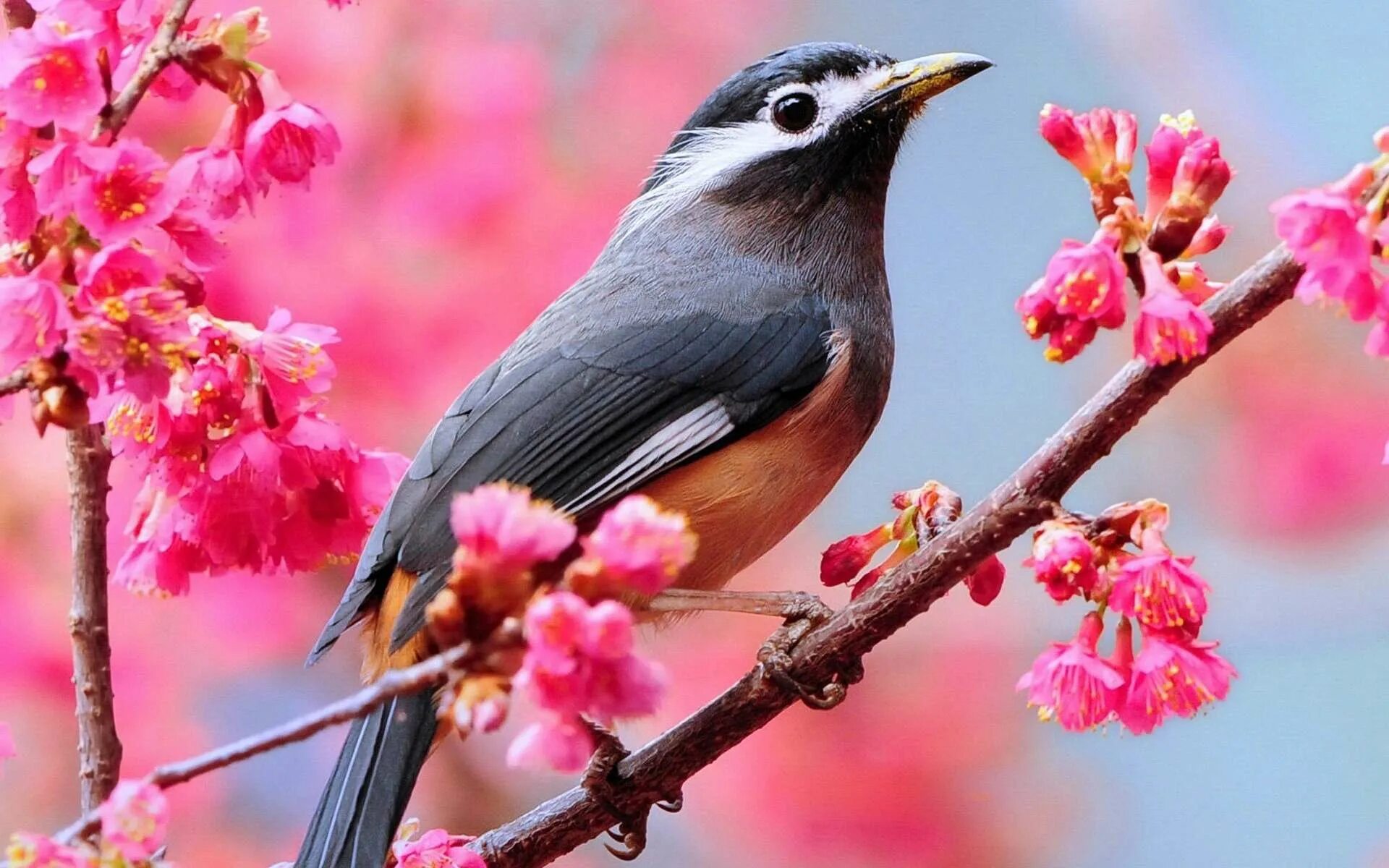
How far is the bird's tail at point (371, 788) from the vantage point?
6.32 feet

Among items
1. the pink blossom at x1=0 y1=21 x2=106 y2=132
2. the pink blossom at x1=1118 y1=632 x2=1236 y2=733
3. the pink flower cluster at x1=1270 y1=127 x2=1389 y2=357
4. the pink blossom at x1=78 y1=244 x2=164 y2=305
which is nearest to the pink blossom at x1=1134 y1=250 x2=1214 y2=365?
the pink flower cluster at x1=1270 y1=127 x2=1389 y2=357

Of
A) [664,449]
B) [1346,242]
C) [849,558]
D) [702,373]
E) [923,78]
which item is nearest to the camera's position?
[1346,242]

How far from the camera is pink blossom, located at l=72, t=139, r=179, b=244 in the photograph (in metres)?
1.62

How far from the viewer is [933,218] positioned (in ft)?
19.2

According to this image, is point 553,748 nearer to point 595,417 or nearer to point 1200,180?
point 1200,180

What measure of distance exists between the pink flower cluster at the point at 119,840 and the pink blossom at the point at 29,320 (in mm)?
486

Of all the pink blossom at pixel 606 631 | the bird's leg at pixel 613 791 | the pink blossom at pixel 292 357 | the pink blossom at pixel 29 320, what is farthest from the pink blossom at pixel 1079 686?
the pink blossom at pixel 29 320

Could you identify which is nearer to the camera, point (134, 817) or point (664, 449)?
point (134, 817)

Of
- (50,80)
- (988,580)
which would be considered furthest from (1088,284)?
(50,80)

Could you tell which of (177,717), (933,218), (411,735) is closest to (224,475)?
(411,735)

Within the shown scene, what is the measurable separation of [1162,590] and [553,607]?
2.38 feet

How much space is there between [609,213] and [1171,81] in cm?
144

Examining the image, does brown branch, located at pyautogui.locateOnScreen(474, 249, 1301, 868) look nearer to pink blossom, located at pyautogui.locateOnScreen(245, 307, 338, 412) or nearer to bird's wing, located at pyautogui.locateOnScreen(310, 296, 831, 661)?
bird's wing, located at pyautogui.locateOnScreen(310, 296, 831, 661)

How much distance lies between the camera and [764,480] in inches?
102
